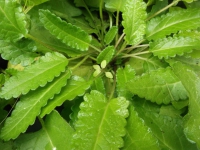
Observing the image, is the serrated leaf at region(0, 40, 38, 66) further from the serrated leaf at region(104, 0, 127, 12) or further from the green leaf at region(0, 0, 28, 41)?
the serrated leaf at region(104, 0, 127, 12)

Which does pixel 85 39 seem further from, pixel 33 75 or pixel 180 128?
pixel 180 128

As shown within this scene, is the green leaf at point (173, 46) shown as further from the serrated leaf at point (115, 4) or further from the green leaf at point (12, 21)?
the green leaf at point (12, 21)

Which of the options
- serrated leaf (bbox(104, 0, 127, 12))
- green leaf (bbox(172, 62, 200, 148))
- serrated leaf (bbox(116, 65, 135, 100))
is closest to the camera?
green leaf (bbox(172, 62, 200, 148))

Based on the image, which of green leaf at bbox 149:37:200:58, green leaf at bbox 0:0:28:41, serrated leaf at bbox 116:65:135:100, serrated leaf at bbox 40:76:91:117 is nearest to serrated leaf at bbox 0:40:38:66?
green leaf at bbox 0:0:28:41

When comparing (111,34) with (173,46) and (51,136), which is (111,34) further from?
(51,136)

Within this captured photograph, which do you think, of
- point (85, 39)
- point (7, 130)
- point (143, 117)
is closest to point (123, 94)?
point (143, 117)

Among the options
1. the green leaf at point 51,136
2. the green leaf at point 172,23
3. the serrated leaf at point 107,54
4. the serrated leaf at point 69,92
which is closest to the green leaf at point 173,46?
the green leaf at point 172,23
